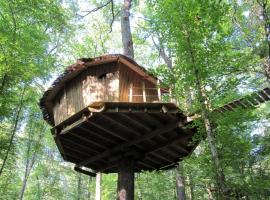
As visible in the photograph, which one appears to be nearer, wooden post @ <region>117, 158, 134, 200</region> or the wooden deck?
the wooden deck

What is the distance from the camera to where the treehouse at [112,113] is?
8031mm

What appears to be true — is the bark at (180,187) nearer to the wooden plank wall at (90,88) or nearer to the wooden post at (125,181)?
the wooden post at (125,181)

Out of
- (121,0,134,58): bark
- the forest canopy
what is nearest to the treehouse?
the forest canopy

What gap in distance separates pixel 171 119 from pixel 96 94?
2285 mm

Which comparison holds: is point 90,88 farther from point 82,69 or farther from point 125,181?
point 125,181

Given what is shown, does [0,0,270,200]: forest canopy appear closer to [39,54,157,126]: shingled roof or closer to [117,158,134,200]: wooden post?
[39,54,157,126]: shingled roof

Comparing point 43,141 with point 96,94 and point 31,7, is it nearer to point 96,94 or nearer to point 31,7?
point 31,7

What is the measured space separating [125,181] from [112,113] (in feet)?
9.06

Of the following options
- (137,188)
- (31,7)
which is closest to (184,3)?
(31,7)

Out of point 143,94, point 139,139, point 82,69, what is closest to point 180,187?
point 139,139

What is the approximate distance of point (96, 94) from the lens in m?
8.74

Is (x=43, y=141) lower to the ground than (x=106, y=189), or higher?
higher

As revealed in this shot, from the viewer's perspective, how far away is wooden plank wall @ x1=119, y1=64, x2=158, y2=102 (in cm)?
892

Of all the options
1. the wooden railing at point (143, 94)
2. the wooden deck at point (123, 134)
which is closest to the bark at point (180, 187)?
the wooden deck at point (123, 134)
